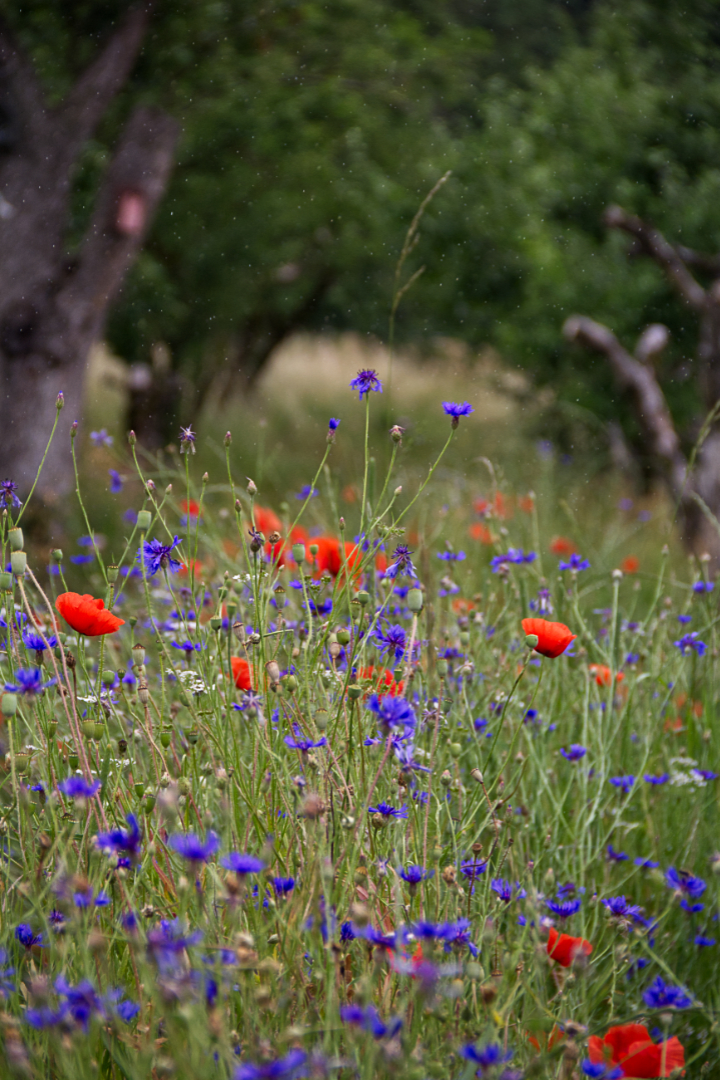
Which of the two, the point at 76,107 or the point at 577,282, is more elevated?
the point at 76,107

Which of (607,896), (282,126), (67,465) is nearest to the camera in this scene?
(607,896)

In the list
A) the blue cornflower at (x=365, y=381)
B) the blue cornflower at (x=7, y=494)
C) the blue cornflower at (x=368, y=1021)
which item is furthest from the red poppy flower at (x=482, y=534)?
the blue cornflower at (x=368, y=1021)

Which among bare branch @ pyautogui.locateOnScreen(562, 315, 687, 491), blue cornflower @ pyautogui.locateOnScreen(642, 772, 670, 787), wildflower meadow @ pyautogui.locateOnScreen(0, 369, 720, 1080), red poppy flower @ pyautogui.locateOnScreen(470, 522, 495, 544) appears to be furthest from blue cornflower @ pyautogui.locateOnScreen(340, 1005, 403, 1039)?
bare branch @ pyautogui.locateOnScreen(562, 315, 687, 491)

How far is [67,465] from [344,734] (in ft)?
16.5

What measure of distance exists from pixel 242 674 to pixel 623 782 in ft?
2.59

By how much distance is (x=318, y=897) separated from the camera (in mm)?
1192

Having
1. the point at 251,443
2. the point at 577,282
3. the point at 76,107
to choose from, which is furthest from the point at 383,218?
the point at 76,107

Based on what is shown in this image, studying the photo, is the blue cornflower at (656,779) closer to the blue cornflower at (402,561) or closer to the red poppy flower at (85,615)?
the blue cornflower at (402,561)

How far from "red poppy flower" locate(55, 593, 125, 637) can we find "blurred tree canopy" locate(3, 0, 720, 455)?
521 centimetres

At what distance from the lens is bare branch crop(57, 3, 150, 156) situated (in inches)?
205

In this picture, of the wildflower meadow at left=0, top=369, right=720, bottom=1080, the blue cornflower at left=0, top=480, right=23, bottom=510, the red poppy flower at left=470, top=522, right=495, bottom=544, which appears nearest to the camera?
the wildflower meadow at left=0, top=369, right=720, bottom=1080

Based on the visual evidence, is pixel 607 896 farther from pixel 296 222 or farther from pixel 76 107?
pixel 296 222

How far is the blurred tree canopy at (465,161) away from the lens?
654cm

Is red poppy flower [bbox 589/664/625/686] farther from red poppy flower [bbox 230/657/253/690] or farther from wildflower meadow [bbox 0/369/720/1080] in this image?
red poppy flower [bbox 230/657/253/690]
